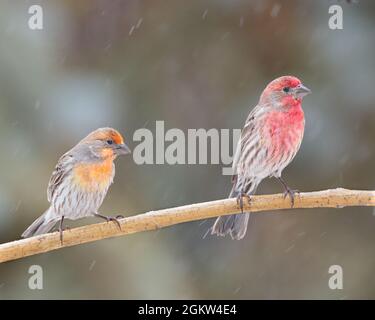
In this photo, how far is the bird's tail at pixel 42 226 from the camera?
20.2 ft

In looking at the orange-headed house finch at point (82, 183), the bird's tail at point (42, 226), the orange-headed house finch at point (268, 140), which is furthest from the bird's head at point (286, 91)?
the bird's tail at point (42, 226)

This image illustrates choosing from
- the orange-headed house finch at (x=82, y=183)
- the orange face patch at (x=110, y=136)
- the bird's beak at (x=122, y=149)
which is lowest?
the orange-headed house finch at (x=82, y=183)

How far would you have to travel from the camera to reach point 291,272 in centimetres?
780

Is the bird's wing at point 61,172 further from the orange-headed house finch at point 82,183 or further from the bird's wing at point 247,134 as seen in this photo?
the bird's wing at point 247,134

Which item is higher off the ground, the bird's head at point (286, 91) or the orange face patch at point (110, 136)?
the bird's head at point (286, 91)

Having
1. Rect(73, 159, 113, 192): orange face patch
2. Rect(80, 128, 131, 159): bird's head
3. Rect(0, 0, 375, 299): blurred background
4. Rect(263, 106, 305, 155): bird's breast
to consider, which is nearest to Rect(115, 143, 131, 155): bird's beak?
Rect(80, 128, 131, 159): bird's head

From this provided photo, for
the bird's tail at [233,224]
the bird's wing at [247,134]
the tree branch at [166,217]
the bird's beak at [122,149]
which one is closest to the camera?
the tree branch at [166,217]

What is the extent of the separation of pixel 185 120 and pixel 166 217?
3062mm

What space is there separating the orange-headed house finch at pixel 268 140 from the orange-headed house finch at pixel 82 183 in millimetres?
865

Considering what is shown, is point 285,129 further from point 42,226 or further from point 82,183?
point 42,226
